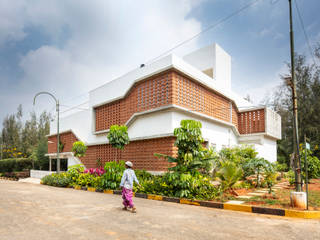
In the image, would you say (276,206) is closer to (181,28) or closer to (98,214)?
(98,214)

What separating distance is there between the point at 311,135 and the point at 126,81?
2159cm

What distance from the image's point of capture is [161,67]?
46.6 ft

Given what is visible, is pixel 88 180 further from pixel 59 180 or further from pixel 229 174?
pixel 229 174

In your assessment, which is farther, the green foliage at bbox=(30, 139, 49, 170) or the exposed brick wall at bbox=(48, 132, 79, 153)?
the green foliage at bbox=(30, 139, 49, 170)

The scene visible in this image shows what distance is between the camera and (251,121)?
2055cm

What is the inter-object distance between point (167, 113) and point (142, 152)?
307cm

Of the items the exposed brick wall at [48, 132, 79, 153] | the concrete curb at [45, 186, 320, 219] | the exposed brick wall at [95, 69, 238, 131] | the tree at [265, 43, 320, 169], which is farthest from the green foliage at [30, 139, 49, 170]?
the tree at [265, 43, 320, 169]

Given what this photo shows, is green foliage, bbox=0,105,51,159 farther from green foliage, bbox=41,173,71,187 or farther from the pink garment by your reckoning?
the pink garment

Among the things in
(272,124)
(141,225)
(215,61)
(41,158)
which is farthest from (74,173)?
(41,158)

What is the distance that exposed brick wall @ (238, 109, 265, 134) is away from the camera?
65.5 feet

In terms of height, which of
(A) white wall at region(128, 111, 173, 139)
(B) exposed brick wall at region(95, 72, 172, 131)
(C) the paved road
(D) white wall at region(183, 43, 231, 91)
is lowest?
(C) the paved road

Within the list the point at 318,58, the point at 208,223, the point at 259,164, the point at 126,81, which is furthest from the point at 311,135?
the point at 208,223

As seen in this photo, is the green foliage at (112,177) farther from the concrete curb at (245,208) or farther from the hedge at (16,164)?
the hedge at (16,164)

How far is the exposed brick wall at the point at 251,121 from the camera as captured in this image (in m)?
20.0
